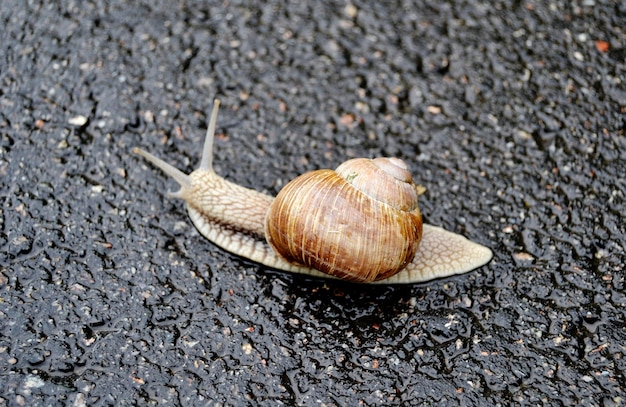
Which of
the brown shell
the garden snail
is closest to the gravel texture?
the garden snail

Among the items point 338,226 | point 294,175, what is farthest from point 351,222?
point 294,175

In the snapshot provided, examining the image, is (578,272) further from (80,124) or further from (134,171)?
(80,124)

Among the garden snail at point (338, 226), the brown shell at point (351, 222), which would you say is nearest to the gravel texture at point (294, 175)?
the garden snail at point (338, 226)

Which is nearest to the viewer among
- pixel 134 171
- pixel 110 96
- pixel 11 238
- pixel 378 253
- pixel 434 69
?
pixel 378 253

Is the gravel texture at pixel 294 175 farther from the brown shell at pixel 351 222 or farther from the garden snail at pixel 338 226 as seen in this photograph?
the brown shell at pixel 351 222

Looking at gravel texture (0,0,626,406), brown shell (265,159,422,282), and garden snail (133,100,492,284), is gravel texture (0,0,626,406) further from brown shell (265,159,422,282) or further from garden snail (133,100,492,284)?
brown shell (265,159,422,282)

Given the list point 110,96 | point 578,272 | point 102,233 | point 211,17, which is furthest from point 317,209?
point 211,17
